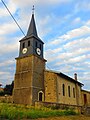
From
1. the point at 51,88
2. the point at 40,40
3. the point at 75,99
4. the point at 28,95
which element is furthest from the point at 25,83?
the point at 75,99

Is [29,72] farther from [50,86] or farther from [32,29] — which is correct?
[32,29]

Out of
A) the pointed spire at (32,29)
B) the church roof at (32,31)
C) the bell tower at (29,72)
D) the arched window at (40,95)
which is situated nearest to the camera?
the bell tower at (29,72)

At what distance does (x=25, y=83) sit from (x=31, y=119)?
20.0 metres

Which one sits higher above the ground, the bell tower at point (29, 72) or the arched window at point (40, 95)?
the bell tower at point (29, 72)

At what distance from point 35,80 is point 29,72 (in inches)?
64.5

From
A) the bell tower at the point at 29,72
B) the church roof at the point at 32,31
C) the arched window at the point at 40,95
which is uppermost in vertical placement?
the church roof at the point at 32,31

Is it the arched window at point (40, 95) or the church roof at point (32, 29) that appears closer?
the arched window at point (40, 95)

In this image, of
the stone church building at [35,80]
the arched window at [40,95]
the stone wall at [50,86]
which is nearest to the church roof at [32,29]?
the stone church building at [35,80]

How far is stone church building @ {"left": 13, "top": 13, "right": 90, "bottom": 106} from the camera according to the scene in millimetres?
28781

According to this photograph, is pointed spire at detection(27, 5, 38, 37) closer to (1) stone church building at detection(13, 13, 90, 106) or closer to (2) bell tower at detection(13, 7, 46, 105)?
(1) stone church building at detection(13, 13, 90, 106)

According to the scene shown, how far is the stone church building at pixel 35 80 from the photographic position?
28.8 meters

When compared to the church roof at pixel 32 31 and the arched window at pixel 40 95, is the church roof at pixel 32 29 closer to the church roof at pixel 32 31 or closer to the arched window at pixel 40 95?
the church roof at pixel 32 31

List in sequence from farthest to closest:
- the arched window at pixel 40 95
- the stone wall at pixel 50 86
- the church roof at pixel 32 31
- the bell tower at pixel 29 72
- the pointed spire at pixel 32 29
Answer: the pointed spire at pixel 32 29
the church roof at pixel 32 31
the arched window at pixel 40 95
the bell tower at pixel 29 72
the stone wall at pixel 50 86

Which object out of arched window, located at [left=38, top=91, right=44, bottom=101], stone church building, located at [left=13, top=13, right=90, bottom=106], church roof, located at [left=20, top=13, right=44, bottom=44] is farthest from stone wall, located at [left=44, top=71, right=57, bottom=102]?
church roof, located at [left=20, top=13, right=44, bottom=44]
